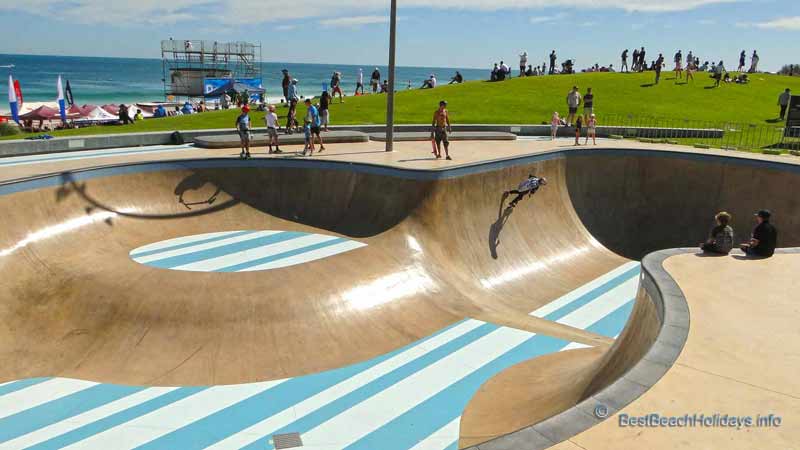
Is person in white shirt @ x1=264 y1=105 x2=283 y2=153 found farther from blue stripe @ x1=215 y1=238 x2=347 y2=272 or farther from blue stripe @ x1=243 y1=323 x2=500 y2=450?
blue stripe @ x1=243 y1=323 x2=500 y2=450

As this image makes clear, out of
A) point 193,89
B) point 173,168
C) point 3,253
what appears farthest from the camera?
point 193,89

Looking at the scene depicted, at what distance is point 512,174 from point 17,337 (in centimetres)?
1325

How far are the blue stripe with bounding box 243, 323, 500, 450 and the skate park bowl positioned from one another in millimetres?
36

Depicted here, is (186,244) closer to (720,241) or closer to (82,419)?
(82,419)

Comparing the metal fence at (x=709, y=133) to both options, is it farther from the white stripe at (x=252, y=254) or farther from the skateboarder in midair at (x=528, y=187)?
the white stripe at (x=252, y=254)

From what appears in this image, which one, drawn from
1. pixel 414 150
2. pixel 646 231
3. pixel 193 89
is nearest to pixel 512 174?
pixel 414 150

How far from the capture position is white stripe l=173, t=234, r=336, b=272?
12.0 metres

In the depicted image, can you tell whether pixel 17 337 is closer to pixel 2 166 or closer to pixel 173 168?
pixel 173 168

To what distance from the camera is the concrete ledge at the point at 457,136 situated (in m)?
22.6

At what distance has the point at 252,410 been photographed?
8602mm

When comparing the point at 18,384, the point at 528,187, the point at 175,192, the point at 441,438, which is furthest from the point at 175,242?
the point at 528,187

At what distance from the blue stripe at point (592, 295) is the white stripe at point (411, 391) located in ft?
7.56

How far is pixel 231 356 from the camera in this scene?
9.85 meters

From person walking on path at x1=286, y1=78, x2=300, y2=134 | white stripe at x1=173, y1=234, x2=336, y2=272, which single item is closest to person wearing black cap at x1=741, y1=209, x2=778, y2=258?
white stripe at x1=173, y1=234, x2=336, y2=272
